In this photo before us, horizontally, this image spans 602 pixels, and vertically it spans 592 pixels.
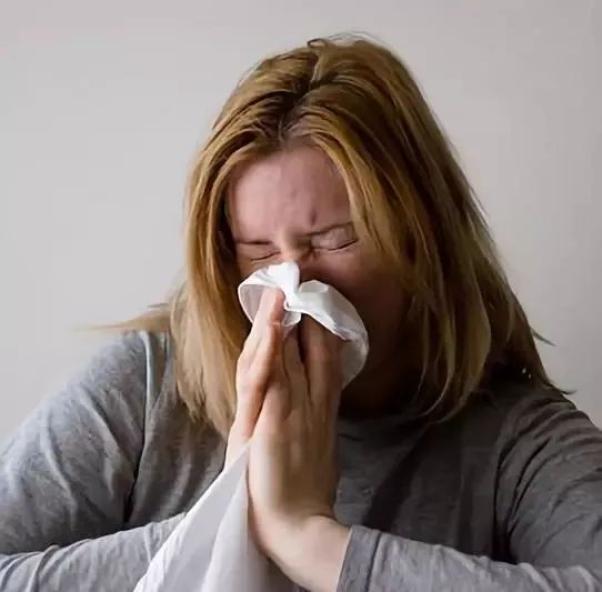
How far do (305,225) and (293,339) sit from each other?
84mm

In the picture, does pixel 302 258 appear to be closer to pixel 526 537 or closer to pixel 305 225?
pixel 305 225

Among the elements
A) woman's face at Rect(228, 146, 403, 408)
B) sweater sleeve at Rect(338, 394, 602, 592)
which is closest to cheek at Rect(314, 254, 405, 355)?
woman's face at Rect(228, 146, 403, 408)

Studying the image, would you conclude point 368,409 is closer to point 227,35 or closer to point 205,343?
point 205,343

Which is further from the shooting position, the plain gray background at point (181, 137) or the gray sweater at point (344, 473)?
the plain gray background at point (181, 137)

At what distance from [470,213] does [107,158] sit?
16.0 inches

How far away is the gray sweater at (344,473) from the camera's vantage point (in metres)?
0.97

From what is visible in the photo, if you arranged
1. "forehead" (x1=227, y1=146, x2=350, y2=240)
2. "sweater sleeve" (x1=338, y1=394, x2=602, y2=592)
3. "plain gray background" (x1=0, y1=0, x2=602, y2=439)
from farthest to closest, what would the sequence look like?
"plain gray background" (x1=0, y1=0, x2=602, y2=439)
"forehead" (x1=227, y1=146, x2=350, y2=240)
"sweater sleeve" (x1=338, y1=394, x2=602, y2=592)

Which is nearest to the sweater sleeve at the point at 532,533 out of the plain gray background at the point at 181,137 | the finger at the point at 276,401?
the finger at the point at 276,401

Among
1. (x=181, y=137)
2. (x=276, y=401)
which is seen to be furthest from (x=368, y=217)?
(x=181, y=137)

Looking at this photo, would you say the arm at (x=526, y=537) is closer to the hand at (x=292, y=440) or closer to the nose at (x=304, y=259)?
the hand at (x=292, y=440)

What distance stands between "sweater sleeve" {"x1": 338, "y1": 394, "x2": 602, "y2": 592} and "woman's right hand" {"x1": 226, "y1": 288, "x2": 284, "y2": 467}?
0.12m

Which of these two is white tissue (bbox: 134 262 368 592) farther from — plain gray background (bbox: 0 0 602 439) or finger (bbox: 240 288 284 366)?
plain gray background (bbox: 0 0 602 439)

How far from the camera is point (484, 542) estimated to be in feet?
3.36

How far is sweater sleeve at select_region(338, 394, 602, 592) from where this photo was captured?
85 centimetres
